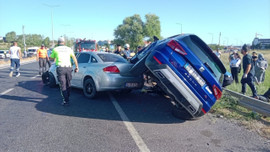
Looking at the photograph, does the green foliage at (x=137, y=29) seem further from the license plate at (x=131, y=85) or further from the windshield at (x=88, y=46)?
the license plate at (x=131, y=85)

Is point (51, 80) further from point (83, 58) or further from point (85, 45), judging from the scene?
point (85, 45)

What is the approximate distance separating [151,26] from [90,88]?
57.1 m

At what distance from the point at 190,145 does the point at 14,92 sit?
6.45 metres

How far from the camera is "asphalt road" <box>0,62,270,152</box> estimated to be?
3234 mm

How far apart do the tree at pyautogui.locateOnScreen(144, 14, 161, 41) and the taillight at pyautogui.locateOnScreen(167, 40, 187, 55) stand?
57000 mm

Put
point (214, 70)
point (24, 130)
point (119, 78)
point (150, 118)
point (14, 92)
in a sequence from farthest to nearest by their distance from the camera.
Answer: point (14, 92)
point (119, 78)
point (150, 118)
point (214, 70)
point (24, 130)

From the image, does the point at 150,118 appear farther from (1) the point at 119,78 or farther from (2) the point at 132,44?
(2) the point at 132,44

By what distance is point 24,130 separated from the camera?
3.79 metres

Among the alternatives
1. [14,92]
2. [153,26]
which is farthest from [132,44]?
[14,92]

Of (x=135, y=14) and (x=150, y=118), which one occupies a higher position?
(x=135, y=14)

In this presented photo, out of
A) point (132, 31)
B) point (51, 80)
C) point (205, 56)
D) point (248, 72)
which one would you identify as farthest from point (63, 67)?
point (132, 31)

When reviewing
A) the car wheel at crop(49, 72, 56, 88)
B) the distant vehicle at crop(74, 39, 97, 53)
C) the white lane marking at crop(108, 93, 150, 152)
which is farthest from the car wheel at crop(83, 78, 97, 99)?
the distant vehicle at crop(74, 39, 97, 53)

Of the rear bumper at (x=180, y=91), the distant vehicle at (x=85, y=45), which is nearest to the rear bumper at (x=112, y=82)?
the rear bumper at (x=180, y=91)

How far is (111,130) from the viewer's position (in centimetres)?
386
